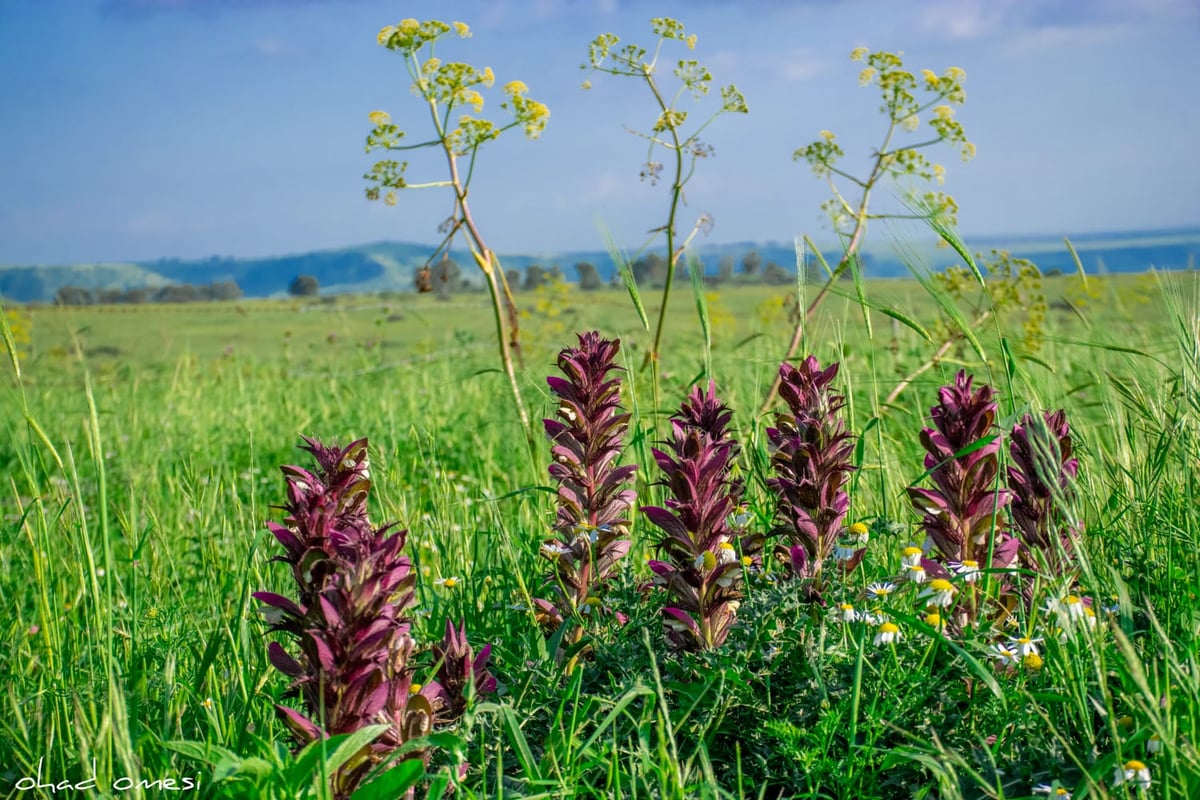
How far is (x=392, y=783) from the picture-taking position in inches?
52.7

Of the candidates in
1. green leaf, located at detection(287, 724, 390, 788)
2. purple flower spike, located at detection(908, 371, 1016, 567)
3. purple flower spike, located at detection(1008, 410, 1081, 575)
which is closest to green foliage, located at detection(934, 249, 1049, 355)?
purple flower spike, located at detection(1008, 410, 1081, 575)

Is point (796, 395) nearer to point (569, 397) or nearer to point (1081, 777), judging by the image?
point (569, 397)

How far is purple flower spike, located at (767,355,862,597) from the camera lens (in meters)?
1.87

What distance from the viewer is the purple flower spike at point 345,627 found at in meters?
1.31

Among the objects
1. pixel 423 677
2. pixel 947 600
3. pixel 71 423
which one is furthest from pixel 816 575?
pixel 71 423

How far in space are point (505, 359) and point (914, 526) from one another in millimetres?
1572

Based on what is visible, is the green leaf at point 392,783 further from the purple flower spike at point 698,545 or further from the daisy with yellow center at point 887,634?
the daisy with yellow center at point 887,634

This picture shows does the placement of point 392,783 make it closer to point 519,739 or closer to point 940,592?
point 519,739

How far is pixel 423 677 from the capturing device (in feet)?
6.42

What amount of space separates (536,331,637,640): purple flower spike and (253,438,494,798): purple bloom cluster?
1.99 feet

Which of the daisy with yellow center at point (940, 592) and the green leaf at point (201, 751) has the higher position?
the daisy with yellow center at point (940, 592)

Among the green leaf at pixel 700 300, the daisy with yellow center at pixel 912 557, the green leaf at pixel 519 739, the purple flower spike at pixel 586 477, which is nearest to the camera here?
the green leaf at pixel 519 739

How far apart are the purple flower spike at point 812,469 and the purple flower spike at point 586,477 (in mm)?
354

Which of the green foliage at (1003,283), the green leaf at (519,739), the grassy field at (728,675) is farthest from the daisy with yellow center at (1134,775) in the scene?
the green foliage at (1003,283)
